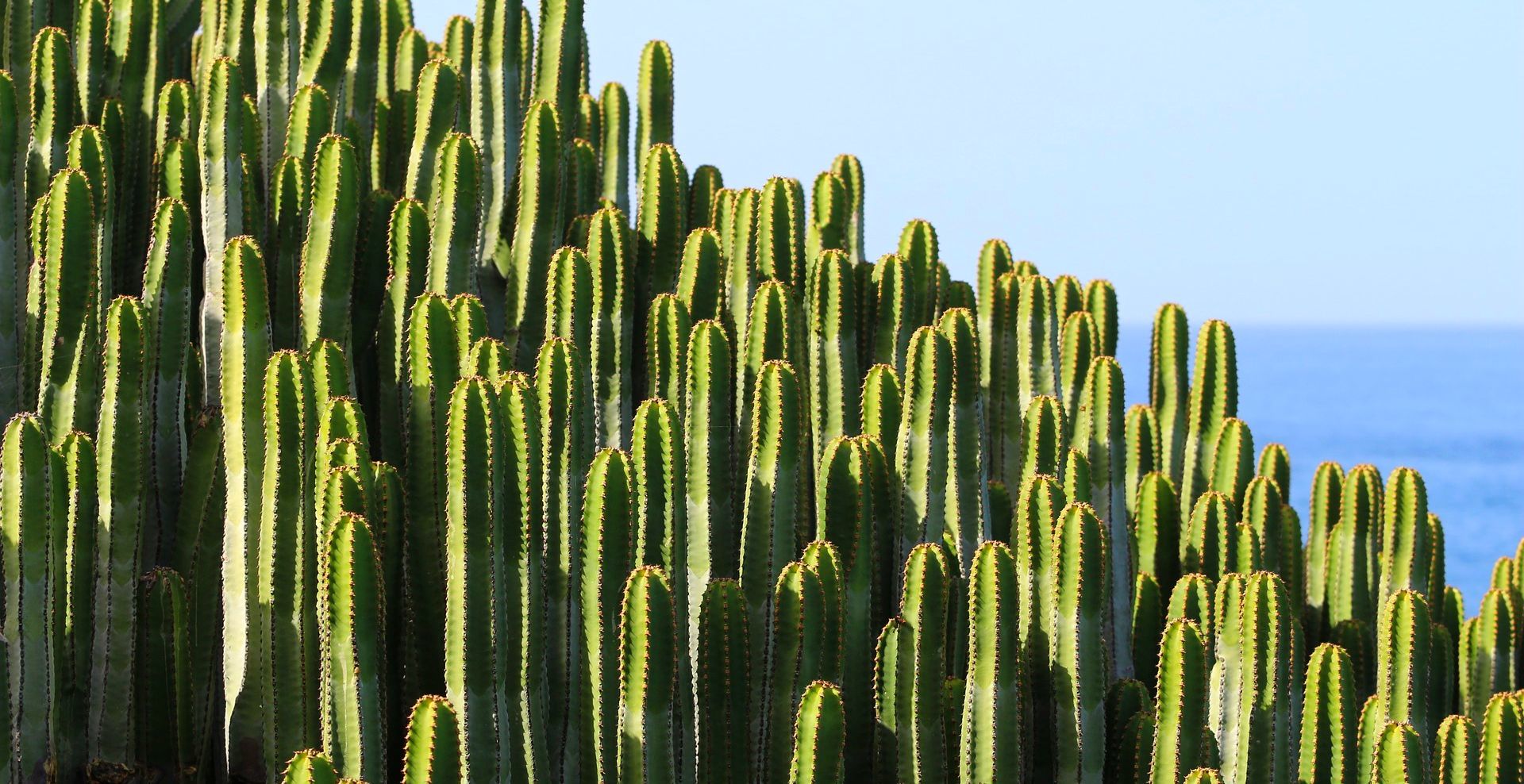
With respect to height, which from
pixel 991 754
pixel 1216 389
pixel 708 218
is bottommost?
pixel 991 754

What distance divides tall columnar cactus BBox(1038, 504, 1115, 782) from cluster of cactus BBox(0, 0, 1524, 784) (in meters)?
0.01

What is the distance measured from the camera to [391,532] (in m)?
3.95

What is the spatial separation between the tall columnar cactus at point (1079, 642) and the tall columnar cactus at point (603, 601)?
1123 mm

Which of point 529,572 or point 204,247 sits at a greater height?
point 204,247

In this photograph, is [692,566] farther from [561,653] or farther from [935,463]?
[935,463]

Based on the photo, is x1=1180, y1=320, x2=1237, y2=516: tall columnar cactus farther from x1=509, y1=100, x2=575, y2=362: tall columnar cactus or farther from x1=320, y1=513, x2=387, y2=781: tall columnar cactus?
x1=320, y1=513, x2=387, y2=781: tall columnar cactus

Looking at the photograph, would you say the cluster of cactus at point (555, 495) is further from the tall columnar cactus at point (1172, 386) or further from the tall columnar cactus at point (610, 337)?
the tall columnar cactus at point (1172, 386)

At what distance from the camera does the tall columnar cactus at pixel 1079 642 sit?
4.16 metres

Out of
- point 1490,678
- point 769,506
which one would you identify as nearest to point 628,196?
point 769,506

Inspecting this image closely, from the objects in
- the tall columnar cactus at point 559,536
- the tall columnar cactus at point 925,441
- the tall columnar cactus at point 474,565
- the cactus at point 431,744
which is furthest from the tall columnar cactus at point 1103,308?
the cactus at point 431,744

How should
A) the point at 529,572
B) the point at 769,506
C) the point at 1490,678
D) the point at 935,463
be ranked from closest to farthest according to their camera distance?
the point at 529,572 → the point at 769,506 → the point at 935,463 → the point at 1490,678

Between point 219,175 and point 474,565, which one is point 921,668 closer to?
point 474,565

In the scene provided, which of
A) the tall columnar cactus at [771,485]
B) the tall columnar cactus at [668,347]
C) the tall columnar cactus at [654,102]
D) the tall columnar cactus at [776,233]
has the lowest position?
the tall columnar cactus at [771,485]

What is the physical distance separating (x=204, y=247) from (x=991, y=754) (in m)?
2.53
